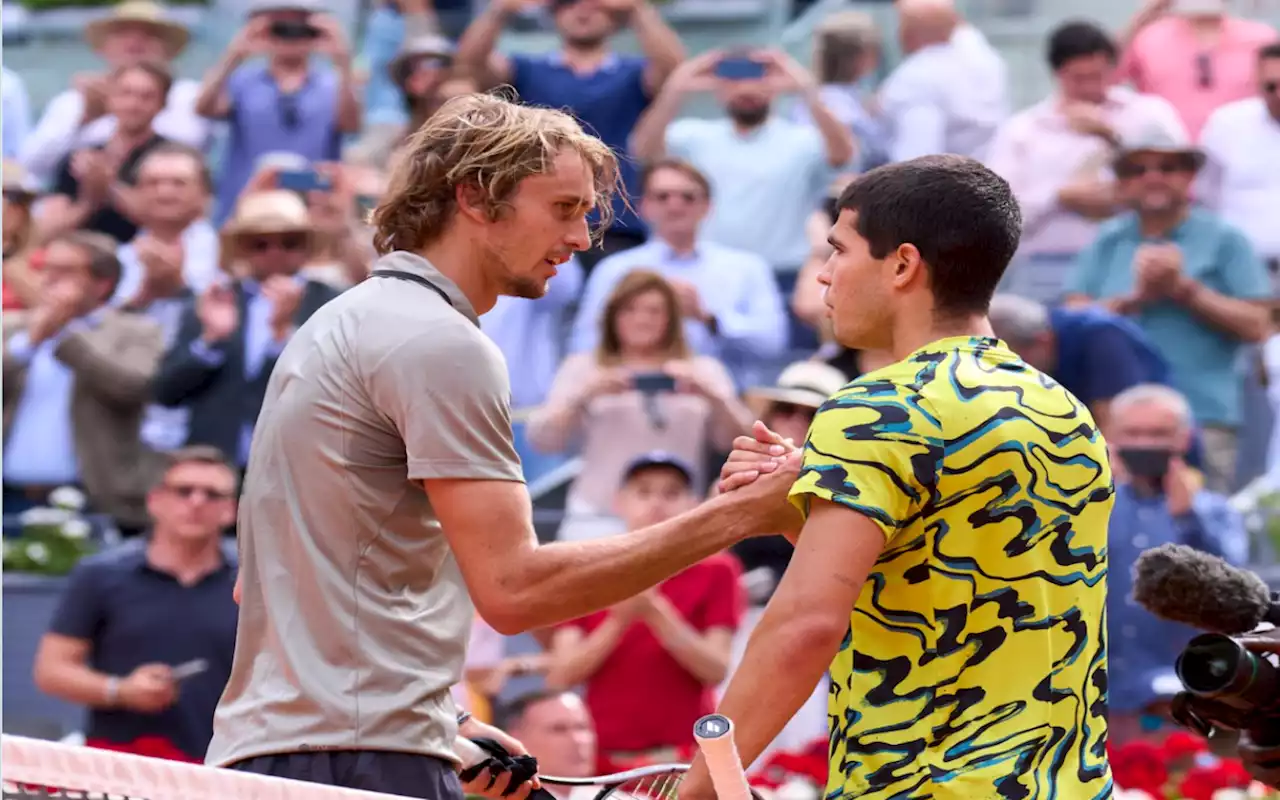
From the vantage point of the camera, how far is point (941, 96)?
30.9ft

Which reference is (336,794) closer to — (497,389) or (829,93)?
(497,389)

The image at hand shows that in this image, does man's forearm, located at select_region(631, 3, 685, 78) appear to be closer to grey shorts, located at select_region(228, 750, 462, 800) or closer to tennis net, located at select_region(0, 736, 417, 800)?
grey shorts, located at select_region(228, 750, 462, 800)

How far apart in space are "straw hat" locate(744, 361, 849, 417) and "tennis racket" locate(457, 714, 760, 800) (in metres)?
3.92

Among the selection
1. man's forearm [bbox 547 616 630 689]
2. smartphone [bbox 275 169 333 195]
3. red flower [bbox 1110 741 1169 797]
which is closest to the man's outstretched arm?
red flower [bbox 1110 741 1169 797]

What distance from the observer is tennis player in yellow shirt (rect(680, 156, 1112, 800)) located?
2.53m

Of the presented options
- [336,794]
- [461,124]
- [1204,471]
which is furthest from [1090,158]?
[336,794]

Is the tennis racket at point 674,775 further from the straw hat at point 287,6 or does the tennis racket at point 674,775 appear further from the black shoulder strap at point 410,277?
the straw hat at point 287,6

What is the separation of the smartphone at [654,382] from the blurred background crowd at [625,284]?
0.01m

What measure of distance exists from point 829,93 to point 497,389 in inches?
271

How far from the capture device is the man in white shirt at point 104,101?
1020 centimetres

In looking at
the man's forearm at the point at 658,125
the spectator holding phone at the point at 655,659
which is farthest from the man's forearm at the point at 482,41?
the spectator holding phone at the point at 655,659

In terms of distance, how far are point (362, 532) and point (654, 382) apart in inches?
185

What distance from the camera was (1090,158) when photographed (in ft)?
29.1

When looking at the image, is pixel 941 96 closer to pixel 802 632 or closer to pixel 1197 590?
pixel 1197 590
